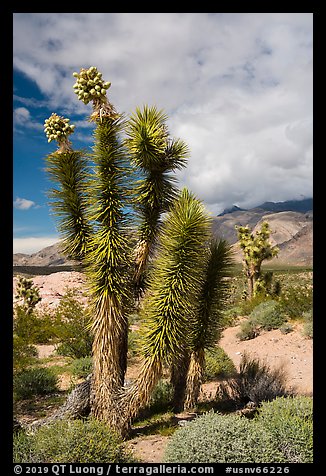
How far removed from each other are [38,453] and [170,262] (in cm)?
302

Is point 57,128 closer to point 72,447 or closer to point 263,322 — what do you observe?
point 72,447

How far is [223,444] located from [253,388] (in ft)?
9.03

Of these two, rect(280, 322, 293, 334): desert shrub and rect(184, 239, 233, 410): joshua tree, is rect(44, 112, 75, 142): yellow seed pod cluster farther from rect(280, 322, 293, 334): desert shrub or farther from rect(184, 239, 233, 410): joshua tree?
rect(280, 322, 293, 334): desert shrub

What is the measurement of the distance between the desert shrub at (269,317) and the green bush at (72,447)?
9983 millimetres

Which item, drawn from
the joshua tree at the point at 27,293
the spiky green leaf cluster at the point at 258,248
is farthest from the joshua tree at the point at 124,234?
the joshua tree at the point at 27,293

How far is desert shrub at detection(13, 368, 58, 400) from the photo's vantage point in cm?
890

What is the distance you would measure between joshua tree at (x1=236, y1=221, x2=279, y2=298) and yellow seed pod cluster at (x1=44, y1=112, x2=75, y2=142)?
15020 mm

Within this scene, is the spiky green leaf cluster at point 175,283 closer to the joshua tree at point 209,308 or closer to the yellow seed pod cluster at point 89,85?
the joshua tree at point 209,308

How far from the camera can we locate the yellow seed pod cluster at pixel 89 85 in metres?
5.47

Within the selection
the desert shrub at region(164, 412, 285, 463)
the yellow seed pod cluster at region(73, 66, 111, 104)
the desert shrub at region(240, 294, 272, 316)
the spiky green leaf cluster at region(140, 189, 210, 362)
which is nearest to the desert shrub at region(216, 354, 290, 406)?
the desert shrub at region(164, 412, 285, 463)

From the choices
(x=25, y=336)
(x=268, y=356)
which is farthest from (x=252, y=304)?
(x=25, y=336)
